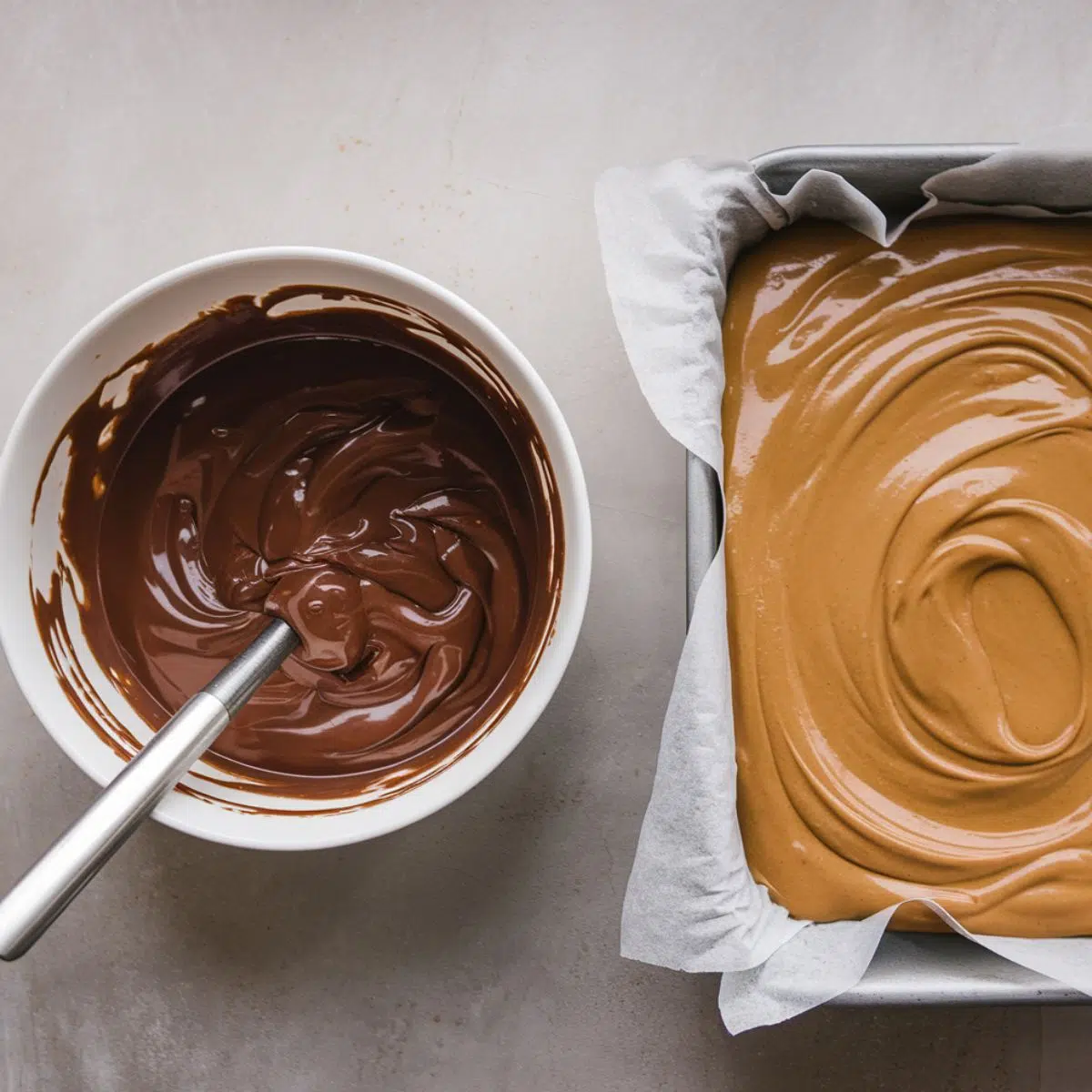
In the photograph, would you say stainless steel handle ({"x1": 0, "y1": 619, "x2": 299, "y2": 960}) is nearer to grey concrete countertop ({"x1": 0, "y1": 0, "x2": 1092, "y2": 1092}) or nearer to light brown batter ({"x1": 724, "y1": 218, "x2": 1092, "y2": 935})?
grey concrete countertop ({"x1": 0, "y1": 0, "x2": 1092, "y2": 1092})

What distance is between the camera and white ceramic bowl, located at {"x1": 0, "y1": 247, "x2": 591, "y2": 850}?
102 centimetres

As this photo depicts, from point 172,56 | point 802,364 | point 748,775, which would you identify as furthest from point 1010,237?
point 172,56

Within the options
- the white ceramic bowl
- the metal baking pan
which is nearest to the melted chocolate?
the white ceramic bowl

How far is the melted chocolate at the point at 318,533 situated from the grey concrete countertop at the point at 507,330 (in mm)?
167

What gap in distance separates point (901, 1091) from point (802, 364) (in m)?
0.91

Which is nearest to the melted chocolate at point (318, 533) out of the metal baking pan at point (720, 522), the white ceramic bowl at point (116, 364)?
the white ceramic bowl at point (116, 364)

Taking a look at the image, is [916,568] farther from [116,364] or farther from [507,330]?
[116,364]

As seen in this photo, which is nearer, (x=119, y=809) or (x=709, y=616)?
(x=119, y=809)

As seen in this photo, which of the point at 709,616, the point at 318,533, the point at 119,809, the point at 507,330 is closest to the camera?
the point at 119,809

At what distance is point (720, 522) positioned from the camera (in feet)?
3.68

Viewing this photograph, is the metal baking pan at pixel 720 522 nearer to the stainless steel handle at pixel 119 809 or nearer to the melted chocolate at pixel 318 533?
the melted chocolate at pixel 318 533

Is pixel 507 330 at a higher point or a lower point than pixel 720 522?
higher

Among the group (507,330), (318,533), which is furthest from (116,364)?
(507,330)

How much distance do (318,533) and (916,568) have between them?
66 cm
